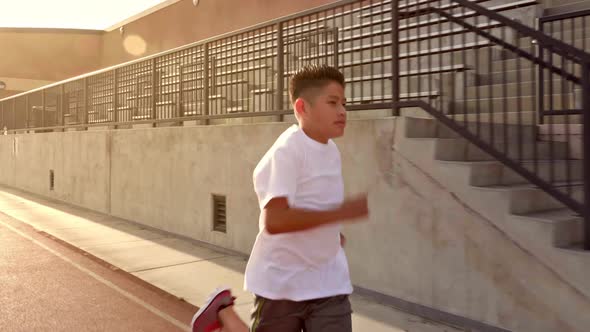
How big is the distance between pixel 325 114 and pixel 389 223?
3.22m

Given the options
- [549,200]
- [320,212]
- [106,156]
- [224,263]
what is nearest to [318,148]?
[320,212]

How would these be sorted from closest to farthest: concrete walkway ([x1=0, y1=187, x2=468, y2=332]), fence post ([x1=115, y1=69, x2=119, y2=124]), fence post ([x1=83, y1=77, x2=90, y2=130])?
concrete walkway ([x1=0, y1=187, x2=468, y2=332])
fence post ([x1=115, y1=69, x2=119, y2=124])
fence post ([x1=83, y1=77, x2=90, y2=130])

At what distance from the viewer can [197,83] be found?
934cm

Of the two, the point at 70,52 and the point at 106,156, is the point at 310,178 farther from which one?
the point at 70,52

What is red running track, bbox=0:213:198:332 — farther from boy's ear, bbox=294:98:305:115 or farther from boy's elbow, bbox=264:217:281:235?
boy's ear, bbox=294:98:305:115

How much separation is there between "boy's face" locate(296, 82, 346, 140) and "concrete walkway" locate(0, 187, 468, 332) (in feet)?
9.33

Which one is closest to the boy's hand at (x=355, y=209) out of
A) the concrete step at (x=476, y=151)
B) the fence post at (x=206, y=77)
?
the concrete step at (x=476, y=151)

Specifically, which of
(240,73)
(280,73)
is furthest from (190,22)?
(280,73)

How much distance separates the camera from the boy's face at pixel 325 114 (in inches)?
89.0

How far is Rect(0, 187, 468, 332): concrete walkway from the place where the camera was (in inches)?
194

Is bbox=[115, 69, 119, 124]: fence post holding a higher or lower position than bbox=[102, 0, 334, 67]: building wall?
lower

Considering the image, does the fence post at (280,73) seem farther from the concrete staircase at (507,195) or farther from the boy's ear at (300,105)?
the boy's ear at (300,105)

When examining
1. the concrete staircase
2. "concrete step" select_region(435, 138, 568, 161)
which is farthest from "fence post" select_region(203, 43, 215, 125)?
"concrete step" select_region(435, 138, 568, 161)

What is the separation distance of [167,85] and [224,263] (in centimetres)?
442
